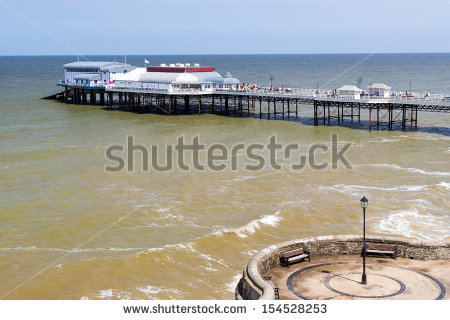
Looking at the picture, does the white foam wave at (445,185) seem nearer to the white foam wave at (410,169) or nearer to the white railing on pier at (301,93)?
the white foam wave at (410,169)

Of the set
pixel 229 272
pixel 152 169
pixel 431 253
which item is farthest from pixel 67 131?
pixel 431 253

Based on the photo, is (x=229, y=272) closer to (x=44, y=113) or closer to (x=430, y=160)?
(x=430, y=160)

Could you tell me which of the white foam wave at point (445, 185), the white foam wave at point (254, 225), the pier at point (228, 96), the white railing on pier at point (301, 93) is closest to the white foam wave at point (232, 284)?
the white foam wave at point (254, 225)

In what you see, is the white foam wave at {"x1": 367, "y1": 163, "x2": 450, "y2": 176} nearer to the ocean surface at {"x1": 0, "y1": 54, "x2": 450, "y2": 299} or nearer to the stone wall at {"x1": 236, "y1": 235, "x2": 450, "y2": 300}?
the ocean surface at {"x1": 0, "y1": 54, "x2": 450, "y2": 299}

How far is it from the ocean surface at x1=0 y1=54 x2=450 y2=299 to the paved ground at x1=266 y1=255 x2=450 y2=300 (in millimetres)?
4243

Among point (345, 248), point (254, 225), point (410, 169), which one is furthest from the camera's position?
point (410, 169)

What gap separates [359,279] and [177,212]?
15.3 meters

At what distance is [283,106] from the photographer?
216ft

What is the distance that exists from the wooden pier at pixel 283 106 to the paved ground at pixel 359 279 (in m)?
37.8

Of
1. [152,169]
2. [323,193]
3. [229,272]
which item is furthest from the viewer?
[152,169]

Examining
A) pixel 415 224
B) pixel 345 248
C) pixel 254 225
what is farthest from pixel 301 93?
pixel 345 248

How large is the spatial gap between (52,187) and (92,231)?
9.28 metres

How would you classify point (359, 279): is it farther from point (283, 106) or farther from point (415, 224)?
point (283, 106)
